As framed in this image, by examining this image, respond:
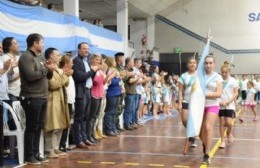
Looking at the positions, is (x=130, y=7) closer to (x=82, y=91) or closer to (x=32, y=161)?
(x=82, y=91)

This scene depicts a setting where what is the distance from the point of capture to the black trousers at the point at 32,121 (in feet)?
17.0

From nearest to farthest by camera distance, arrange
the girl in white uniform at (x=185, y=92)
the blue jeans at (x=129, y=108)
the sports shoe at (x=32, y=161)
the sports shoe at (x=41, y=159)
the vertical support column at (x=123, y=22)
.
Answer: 1. the sports shoe at (x=32, y=161)
2. the sports shoe at (x=41, y=159)
3. the girl in white uniform at (x=185, y=92)
4. the blue jeans at (x=129, y=108)
5. the vertical support column at (x=123, y=22)

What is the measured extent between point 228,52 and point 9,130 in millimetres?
20003

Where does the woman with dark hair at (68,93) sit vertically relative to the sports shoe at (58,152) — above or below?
above

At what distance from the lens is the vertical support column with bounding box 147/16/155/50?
921 inches

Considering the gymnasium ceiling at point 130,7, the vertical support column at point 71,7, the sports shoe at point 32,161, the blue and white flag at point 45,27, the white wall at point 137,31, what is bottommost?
the sports shoe at point 32,161

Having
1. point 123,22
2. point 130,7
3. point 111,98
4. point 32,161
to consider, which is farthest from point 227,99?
point 130,7

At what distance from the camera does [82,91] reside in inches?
255

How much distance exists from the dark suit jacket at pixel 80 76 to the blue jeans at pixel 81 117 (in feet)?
0.39

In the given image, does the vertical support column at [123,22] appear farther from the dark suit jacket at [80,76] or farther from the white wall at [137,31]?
the dark suit jacket at [80,76]

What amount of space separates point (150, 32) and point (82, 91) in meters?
17.6

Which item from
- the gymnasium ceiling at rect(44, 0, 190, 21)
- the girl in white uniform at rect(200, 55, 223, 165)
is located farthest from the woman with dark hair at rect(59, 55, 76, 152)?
the gymnasium ceiling at rect(44, 0, 190, 21)

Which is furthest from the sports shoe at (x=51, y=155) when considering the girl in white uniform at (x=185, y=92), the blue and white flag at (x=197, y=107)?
the girl in white uniform at (x=185, y=92)

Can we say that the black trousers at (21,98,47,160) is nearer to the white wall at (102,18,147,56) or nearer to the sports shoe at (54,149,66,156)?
the sports shoe at (54,149,66,156)
